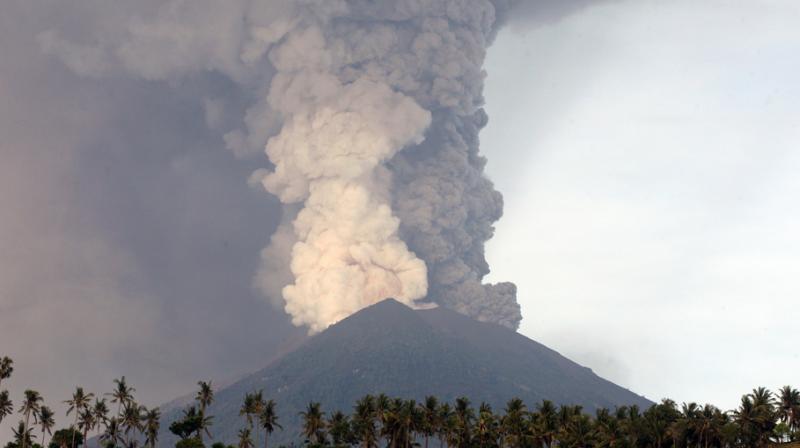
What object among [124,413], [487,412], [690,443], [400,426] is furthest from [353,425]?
[690,443]

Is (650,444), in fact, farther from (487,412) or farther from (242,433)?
(242,433)

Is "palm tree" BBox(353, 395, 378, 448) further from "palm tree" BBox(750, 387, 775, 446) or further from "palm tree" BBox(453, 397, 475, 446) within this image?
"palm tree" BBox(750, 387, 775, 446)

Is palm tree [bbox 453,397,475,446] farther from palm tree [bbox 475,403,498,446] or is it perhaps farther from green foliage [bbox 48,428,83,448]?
green foliage [bbox 48,428,83,448]

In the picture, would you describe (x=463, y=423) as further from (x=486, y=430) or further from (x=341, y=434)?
(x=341, y=434)

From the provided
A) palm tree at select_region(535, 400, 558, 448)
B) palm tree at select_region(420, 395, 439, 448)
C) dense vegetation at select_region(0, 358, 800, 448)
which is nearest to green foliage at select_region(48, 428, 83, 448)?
dense vegetation at select_region(0, 358, 800, 448)

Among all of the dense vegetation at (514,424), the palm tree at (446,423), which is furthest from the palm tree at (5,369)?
the palm tree at (446,423)

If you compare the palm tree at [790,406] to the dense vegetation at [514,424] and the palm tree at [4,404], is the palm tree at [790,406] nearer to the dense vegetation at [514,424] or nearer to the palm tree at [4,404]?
the dense vegetation at [514,424]

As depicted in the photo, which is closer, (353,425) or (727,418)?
(727,418)

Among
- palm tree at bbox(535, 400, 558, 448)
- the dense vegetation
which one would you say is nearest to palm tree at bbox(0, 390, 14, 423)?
the dense vegetation

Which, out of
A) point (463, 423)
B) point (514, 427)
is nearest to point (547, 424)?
point (514, 427)

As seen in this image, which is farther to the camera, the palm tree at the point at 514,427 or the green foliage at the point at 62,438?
the green foliage at the point at 62,438

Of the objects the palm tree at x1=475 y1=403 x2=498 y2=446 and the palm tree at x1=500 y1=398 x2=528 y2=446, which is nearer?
the palm tree at x1=500 y1=398 x2=528 y2=446
